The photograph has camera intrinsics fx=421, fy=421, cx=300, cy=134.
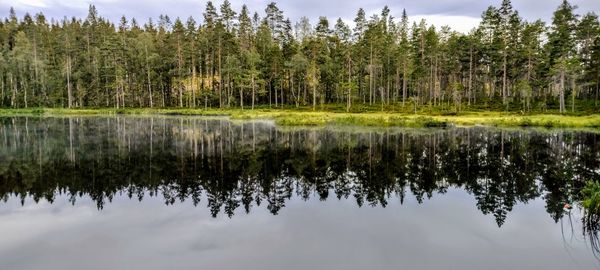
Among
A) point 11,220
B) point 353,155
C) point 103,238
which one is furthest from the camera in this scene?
point 353,155

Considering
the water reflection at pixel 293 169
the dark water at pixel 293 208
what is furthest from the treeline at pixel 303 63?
the dark water at pixel 293 208

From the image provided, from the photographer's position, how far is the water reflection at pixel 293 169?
715 inches

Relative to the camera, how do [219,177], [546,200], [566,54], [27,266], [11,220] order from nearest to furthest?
[27,266]
[11,220]
[546,200]
[219,177]
[566,54]

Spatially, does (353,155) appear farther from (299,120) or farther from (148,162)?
(299,120)

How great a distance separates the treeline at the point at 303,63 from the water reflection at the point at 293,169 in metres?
50.2

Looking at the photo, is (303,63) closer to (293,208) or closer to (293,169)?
(293,169)

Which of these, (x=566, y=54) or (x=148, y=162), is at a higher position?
(x=566, y=54)

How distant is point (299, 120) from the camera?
57.4 meters

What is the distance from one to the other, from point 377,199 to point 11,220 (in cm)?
1350

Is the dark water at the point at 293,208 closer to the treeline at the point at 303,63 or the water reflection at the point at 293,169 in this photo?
the water reflection at the point at 293,169

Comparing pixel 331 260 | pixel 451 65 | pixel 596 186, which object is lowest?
pixel 331 260

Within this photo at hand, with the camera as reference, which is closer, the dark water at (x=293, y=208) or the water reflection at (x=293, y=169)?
the dark water at (x=293, y=208)

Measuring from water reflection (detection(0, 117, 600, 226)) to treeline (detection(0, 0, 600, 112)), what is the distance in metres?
50.2

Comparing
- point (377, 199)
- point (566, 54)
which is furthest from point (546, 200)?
point (566, 54)
